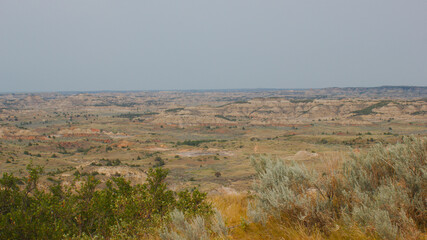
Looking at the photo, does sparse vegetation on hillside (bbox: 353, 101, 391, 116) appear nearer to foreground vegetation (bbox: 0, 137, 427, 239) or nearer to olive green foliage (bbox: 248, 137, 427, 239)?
olive green foliage (bbox: 248, 137, 427, 239)

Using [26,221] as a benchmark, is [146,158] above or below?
below

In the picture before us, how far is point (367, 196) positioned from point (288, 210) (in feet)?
3.94

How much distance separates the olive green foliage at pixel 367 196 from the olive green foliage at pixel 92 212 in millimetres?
1577

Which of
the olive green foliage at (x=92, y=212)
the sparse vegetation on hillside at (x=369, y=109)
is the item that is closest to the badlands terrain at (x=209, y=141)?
the sparse vegetation on hillside at (x=369, y=109)

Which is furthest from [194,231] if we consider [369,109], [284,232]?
[369,109]

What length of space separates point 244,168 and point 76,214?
37.6 metres

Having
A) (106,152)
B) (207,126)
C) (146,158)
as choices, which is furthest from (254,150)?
(207,126)

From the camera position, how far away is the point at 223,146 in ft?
219

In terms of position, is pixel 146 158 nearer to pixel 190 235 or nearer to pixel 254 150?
pixel 254 150

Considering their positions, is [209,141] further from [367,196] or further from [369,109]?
[369,109]

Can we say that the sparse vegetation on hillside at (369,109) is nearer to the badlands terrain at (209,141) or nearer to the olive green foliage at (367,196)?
the badlands terrain at (209,141)

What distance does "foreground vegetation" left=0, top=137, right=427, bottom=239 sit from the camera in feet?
12.1

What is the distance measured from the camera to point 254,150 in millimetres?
58844

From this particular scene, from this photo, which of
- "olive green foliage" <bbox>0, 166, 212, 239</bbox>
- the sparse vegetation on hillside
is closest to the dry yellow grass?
"olive green foliage" <bbox>0, 166, 212, 239</bbox>
